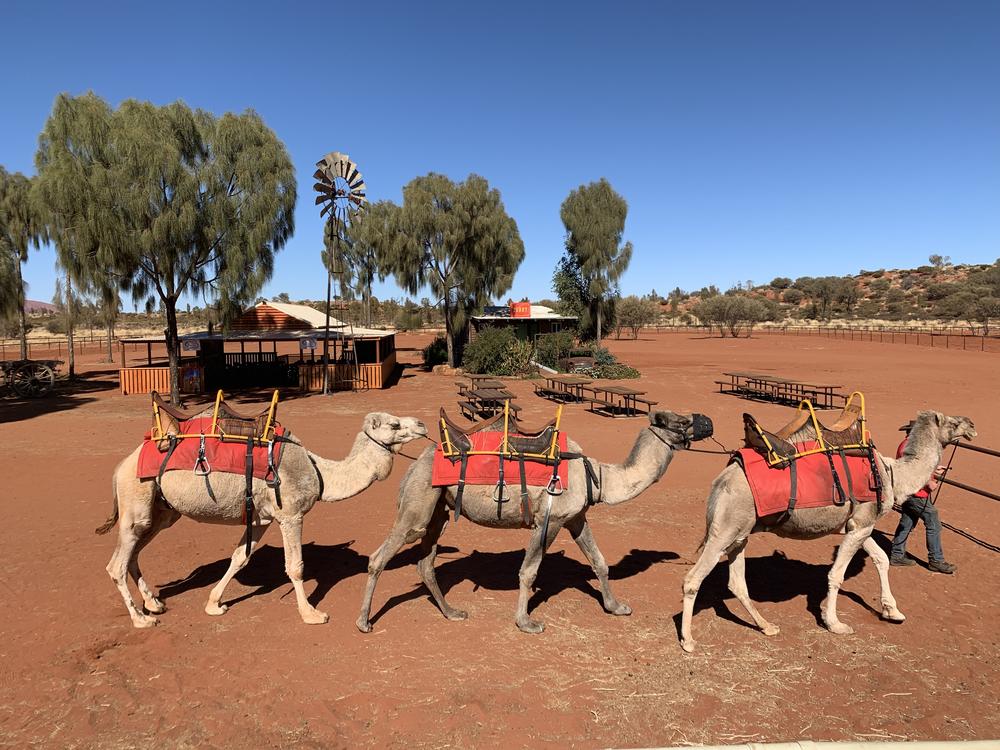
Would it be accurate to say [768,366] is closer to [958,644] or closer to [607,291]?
[607,291]

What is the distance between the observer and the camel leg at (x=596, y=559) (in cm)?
543

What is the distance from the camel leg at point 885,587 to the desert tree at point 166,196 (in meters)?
20.4

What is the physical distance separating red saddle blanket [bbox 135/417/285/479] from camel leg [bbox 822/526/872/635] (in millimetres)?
4996

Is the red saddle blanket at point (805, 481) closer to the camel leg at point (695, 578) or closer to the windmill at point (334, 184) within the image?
the camel leg at point (695, 578)

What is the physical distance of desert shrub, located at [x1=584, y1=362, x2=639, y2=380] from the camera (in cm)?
A: 2898

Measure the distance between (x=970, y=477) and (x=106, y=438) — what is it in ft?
59.4

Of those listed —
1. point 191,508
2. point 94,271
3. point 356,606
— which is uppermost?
point 94,271

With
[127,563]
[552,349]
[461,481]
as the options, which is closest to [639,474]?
[461,481]

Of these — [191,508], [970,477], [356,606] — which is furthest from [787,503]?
[970,477]

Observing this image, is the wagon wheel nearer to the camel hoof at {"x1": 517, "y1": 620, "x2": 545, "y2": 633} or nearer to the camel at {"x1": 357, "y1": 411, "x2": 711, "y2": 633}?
the camel at {"x1": 357, "y1": 411, "x2": 711, "y2": 633}

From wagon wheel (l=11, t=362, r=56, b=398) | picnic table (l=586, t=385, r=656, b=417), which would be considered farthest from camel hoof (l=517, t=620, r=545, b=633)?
wagon wheel (l=11, t=362, r=56, b=398)

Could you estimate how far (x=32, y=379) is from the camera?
2306 centimetres

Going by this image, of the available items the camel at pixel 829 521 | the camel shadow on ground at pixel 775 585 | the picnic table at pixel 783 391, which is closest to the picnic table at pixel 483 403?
the picnic table at pixel 783 391

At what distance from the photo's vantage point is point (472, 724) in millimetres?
3947
